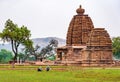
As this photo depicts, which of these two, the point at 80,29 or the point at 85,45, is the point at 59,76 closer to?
the point at 85,45

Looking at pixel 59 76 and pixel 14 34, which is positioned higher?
pixel 14 34

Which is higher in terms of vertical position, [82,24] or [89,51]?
[82,24]

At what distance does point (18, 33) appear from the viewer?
291ft

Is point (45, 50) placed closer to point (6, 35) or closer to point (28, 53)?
point (28, 53)

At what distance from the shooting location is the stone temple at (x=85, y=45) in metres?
82.9

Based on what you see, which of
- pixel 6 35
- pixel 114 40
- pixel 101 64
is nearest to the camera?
pixel 101 64

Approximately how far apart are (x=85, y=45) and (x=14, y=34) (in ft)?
44.7

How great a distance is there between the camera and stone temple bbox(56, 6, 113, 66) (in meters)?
82.9

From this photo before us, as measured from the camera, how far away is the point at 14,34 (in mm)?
88062

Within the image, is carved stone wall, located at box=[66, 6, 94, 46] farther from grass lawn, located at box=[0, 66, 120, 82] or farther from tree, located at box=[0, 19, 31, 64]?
grass lawn, located at box=[0, 66, 120, 82]

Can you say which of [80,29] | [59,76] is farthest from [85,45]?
[59,76]

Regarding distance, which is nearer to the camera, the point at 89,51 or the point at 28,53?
the point at 89,51

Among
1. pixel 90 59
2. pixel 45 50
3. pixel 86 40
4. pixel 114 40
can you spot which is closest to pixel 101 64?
pixel 90 59

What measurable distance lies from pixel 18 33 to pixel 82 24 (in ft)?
40.9
